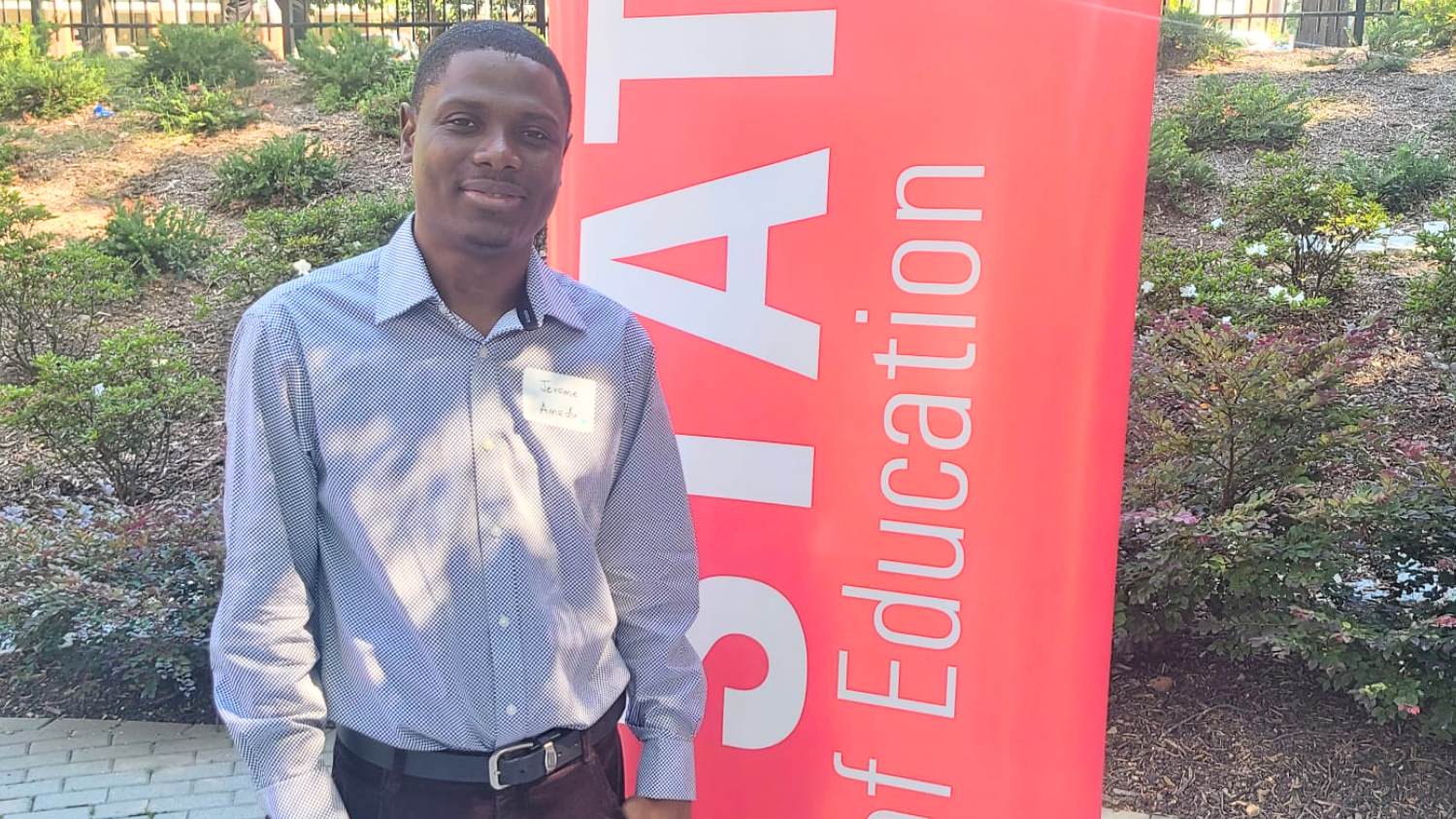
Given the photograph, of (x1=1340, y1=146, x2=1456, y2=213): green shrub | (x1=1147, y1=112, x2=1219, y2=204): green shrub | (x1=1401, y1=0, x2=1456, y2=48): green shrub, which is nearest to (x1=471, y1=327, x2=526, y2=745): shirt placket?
(x1=1147, y1=112, x2=1219, y2=204): green shrub

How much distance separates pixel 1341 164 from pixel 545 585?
742 centimetres

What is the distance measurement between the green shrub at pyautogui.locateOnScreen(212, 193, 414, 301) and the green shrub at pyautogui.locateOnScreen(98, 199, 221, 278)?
327mm

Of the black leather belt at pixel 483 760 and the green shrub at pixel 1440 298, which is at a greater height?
the green shrub at pixel 1440 298

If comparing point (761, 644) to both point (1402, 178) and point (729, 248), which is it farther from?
point (1402, 178)

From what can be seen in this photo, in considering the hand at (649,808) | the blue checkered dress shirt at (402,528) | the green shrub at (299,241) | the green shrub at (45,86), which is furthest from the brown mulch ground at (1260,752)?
the green shrub at (45,86)

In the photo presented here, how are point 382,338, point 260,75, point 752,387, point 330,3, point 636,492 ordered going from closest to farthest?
point 382,338, point 636,492, point 752,387, point 260,75, point 330,3

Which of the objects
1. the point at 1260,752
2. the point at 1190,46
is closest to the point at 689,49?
the point at 1260,752

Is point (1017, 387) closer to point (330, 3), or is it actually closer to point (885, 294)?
point (885, 294)

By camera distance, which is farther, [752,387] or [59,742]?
[59,742]

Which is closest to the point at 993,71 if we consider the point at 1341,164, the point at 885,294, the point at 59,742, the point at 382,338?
the point at 885,294

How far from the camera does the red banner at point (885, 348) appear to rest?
2014mm

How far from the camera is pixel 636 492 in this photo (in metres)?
1.83

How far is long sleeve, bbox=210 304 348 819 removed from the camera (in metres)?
1.50

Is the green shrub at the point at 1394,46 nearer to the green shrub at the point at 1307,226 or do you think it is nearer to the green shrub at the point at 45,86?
the green shrub at the point at 1307,226
